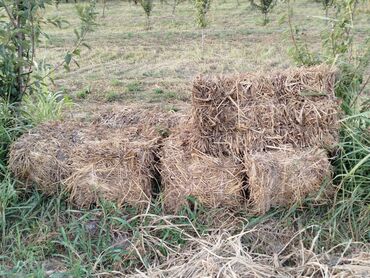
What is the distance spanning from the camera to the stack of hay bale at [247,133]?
304 centimetres

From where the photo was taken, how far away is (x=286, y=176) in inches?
114

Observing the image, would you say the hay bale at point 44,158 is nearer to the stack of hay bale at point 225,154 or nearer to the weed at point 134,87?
the stack of hay bale at point 225,154

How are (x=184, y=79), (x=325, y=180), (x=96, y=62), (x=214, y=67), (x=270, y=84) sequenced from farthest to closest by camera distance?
(x=96, y=62), (x=214, y=67), (x=184, y=79), (x=270, y=84), (x=325, y=180)

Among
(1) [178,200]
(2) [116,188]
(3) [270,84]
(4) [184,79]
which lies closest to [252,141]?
(3) [270,84]

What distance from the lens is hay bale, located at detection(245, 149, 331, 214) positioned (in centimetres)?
291

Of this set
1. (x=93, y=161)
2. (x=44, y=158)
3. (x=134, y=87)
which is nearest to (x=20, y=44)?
(x=44, y=158)

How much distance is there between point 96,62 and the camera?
9.70 meters

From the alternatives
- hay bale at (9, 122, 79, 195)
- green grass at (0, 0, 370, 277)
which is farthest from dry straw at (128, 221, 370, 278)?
hay bale at (9, 122, 79, 195)

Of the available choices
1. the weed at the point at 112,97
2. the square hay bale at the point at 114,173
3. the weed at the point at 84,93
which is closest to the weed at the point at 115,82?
the weed at the point at 84,93

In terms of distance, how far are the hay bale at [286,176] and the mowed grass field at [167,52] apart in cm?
151

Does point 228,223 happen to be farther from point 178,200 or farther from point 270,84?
point 270,84

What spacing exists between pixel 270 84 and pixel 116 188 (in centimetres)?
118

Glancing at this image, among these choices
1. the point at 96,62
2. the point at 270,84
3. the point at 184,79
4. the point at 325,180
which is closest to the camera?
the point at 325,180

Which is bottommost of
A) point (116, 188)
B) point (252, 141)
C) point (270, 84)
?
point (116, 188)
